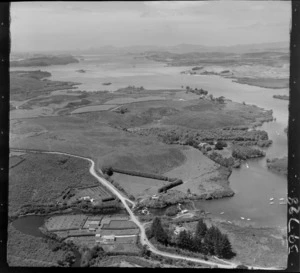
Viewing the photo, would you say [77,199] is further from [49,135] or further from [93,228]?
[49,135]

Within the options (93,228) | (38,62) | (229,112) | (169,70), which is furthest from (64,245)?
(229,112)

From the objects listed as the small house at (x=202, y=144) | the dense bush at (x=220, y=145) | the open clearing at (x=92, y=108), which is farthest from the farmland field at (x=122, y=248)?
the open clearing at (x=92, y=108)

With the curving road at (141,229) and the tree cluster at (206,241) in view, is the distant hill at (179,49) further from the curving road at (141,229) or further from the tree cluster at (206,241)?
the tree cluster at (206,241)

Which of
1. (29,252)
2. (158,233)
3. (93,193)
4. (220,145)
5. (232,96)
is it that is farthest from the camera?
(220,145)

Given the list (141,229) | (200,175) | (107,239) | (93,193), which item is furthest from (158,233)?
(200,175)

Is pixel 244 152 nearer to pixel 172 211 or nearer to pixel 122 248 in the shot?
pixel 172 211

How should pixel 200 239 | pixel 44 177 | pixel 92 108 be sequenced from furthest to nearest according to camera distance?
pixel 92 108, pixel 44 177, pixel 200 239

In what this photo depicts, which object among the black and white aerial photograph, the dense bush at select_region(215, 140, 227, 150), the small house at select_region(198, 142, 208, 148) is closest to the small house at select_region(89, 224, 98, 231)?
the black and white aerial photograph
